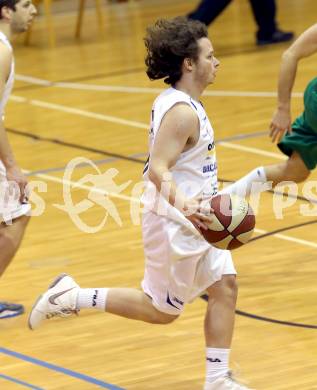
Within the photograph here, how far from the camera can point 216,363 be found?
4934 millimetres

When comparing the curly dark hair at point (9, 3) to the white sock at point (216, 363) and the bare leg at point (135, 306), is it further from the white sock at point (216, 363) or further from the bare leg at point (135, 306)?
the white sock at point (216, 363)

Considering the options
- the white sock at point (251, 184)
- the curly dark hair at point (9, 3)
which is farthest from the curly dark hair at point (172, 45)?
the white sock at point (251, 184)

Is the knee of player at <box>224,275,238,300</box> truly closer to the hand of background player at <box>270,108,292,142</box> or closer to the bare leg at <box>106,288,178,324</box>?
the bare leg at <box>106,288,178,324</box>

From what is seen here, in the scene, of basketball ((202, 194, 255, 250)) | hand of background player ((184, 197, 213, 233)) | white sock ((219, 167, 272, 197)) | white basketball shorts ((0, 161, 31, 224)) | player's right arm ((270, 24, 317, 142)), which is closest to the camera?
hand of background player ((184, 197, 213, 233))

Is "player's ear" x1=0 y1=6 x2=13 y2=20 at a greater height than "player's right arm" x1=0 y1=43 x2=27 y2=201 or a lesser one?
greater

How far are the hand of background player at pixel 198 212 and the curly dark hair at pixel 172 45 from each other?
0.59 metres

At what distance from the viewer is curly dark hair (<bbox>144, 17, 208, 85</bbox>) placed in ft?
16.3

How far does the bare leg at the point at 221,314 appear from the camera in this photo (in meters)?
4.95

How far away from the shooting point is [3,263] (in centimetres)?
618

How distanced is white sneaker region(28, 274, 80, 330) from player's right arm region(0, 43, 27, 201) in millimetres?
678

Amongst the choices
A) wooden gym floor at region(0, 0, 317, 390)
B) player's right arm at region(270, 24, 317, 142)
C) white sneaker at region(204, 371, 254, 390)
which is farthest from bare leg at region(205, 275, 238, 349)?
player's right arm at region(270, 24, 317, 142)

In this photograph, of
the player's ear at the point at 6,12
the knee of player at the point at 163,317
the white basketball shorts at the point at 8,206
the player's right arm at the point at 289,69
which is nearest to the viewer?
the knee of player at the point at 163,317

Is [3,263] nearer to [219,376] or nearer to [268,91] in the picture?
[219,376]

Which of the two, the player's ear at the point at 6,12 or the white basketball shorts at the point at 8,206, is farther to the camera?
the white basketball shorts at the point at 8,206
